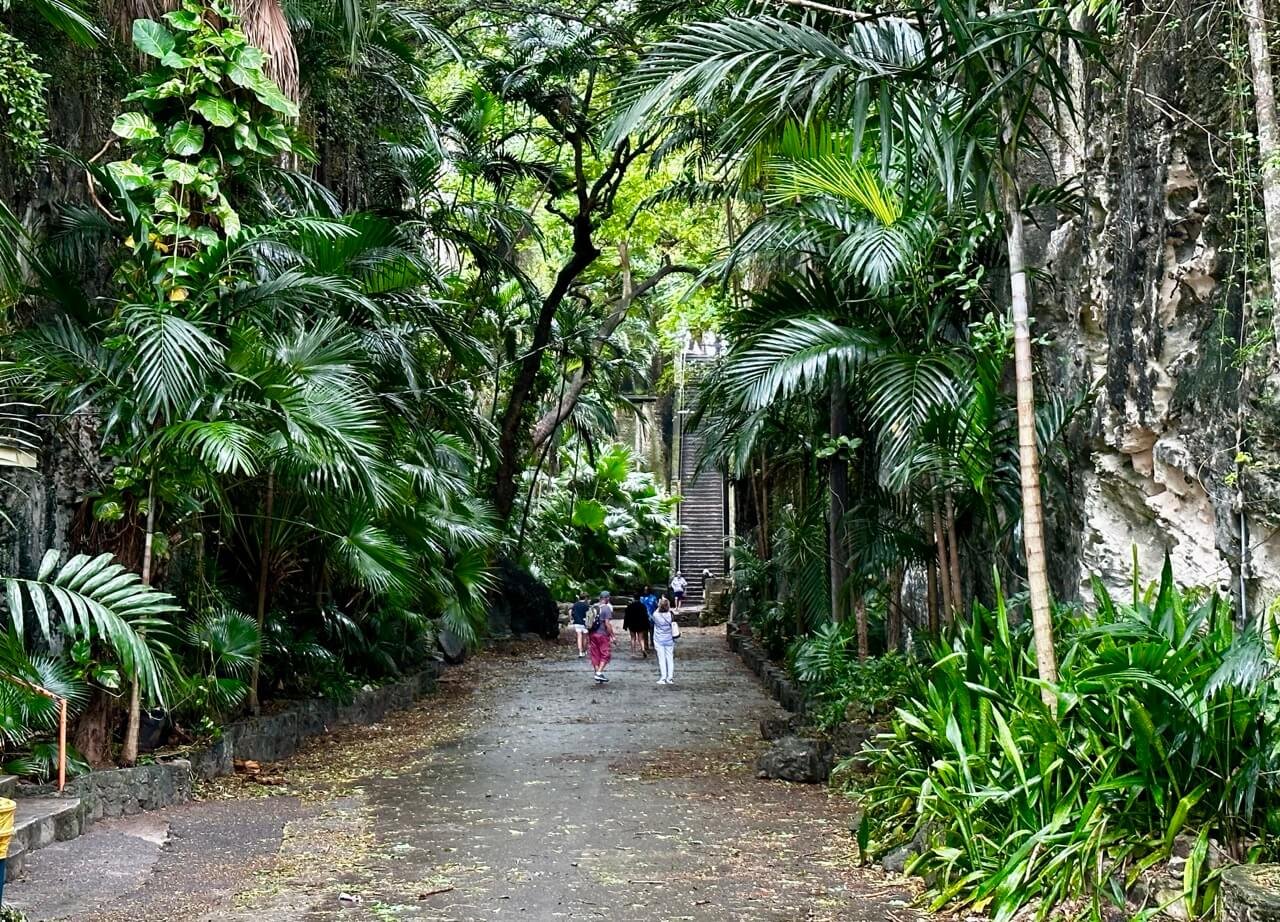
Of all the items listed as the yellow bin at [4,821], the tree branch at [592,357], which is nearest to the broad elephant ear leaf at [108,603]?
the yellow bin at [4,821]

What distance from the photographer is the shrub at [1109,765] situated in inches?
193

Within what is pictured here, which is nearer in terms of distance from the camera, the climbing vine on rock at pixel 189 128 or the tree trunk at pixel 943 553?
the climbing vine on rock at pixel 189 128

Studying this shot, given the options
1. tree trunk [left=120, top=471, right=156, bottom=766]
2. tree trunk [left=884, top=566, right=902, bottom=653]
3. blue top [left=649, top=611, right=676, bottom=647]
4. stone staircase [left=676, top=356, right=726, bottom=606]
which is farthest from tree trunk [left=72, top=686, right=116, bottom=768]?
stone staircase [left=676, top=356, right=726, bottom=606]

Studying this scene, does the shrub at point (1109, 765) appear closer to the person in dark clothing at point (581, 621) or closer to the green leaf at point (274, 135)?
the green leaf at point (274, 135)

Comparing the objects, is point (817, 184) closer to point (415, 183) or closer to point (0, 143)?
point (0, 143)

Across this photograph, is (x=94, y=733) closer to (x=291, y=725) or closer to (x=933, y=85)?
(x=291, y=725)

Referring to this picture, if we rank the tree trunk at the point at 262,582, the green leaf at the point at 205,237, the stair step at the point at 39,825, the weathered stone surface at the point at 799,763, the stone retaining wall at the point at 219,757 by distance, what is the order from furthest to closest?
the tree trunk at the point at 262,582 < the weathered stone surface at the point at 799,763 < the green leaf at the point at 205,237 < the stone retaining wall at the point at 219,757 < the stair step at the point at 39,825

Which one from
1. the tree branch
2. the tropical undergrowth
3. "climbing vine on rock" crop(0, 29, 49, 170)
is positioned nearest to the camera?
"climbing vine on rock" crop(0, 29, 49, 170)

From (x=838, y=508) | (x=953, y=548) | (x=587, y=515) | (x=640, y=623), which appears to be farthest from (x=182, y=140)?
(x=587, y=515)

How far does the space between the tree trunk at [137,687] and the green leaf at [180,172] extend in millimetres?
1906

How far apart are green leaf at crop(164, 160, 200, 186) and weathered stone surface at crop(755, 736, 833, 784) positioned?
570 cm

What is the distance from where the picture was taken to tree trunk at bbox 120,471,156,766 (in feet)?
27.4

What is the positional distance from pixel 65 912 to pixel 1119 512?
5.68 meters

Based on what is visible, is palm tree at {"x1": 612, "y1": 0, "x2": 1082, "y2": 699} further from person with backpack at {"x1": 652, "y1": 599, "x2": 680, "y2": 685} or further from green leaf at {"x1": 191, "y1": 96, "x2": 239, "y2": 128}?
person with backpack at {"x1": 652, "y1": 599, "x2": 680, "y2": 685}
